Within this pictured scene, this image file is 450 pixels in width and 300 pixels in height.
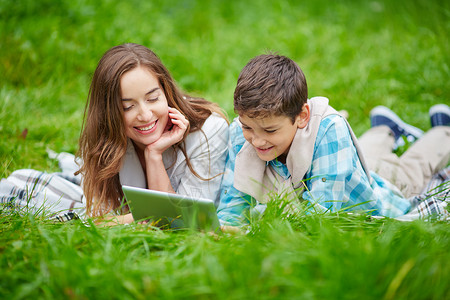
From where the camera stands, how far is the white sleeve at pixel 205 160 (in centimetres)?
311

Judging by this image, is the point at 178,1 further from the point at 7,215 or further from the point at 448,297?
the point at 448,297

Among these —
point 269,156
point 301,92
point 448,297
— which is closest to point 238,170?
point 269,156

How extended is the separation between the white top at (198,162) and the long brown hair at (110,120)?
59mm

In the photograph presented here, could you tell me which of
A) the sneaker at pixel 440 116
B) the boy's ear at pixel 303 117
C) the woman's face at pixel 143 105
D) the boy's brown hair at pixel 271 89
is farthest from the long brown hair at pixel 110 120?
the sneaker at pixel 440 116

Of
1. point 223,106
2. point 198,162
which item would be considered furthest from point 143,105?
point 223,106

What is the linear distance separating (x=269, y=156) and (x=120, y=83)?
106 cm

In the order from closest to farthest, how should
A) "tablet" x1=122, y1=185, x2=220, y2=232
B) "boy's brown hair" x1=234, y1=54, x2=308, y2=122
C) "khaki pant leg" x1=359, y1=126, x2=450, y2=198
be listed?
"tablet" x1=122, y1=185, x2=220, y2=232 < "boy's brown hair" x1=234, y1=54, x2=308, y2=122 < "khaki pant leg" x1=359, y1=126, x2=450, y2=198

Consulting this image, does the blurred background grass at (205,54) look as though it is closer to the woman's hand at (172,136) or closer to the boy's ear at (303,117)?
the woman's hand at (172,136)

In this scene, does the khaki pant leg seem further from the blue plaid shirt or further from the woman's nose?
the woman's nose

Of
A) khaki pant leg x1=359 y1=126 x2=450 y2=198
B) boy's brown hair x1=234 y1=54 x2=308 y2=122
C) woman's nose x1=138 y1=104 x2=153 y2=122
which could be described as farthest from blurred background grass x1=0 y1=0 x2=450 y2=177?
boy's brown hair x1=234 y1=54 x2=308 y2=122

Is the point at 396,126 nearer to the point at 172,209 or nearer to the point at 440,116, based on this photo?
the point at 440,116

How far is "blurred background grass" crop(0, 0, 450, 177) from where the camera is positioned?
459 cm

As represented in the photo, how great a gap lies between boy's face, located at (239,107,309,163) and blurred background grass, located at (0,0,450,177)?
204cm

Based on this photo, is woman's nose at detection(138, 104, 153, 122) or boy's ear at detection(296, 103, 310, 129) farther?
woman's nose at detection(138, 104, 153, 122)
